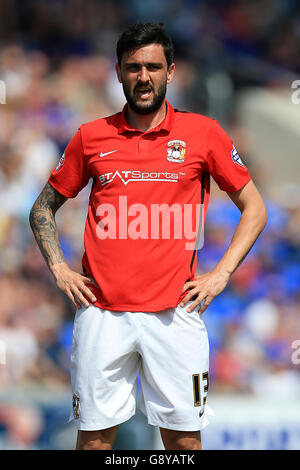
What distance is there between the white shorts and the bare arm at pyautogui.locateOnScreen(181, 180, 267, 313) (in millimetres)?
93

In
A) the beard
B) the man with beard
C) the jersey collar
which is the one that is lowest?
the man with beard

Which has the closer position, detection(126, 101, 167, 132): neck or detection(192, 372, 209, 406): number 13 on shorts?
detection(192, 372, 209, 406): number 13 on shorts

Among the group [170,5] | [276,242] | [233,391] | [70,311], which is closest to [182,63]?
[170,5]

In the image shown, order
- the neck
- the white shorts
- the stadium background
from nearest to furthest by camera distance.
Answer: the white shorts
the neck
the stadium background

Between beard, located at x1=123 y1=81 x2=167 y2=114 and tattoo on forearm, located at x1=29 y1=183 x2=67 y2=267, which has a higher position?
beard, located at x1=123 y1=81 x2=167 y2=114

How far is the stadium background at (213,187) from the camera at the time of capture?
15.0ft

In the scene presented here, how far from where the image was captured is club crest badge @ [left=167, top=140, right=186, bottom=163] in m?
2.61

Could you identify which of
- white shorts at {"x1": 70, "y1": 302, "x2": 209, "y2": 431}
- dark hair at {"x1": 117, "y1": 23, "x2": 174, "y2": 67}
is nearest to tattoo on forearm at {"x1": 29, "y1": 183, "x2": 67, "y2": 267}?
white shorts at {"x1": 70, "y1": 302, "x2": 209, "y2": 431}

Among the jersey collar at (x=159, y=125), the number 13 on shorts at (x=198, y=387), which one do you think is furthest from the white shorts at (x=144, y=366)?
the jersey collar at (x=159, y=125)

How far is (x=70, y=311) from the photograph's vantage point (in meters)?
5.57

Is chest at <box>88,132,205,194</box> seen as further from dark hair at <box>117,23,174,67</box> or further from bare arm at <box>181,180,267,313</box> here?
dark hair at <box>117,23,174,67</box>

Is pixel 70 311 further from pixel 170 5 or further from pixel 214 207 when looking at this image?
pixel 170 5

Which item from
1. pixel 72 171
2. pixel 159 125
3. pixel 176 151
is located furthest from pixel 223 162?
pixel 72 171

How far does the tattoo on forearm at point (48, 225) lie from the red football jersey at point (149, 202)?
0.14 m
